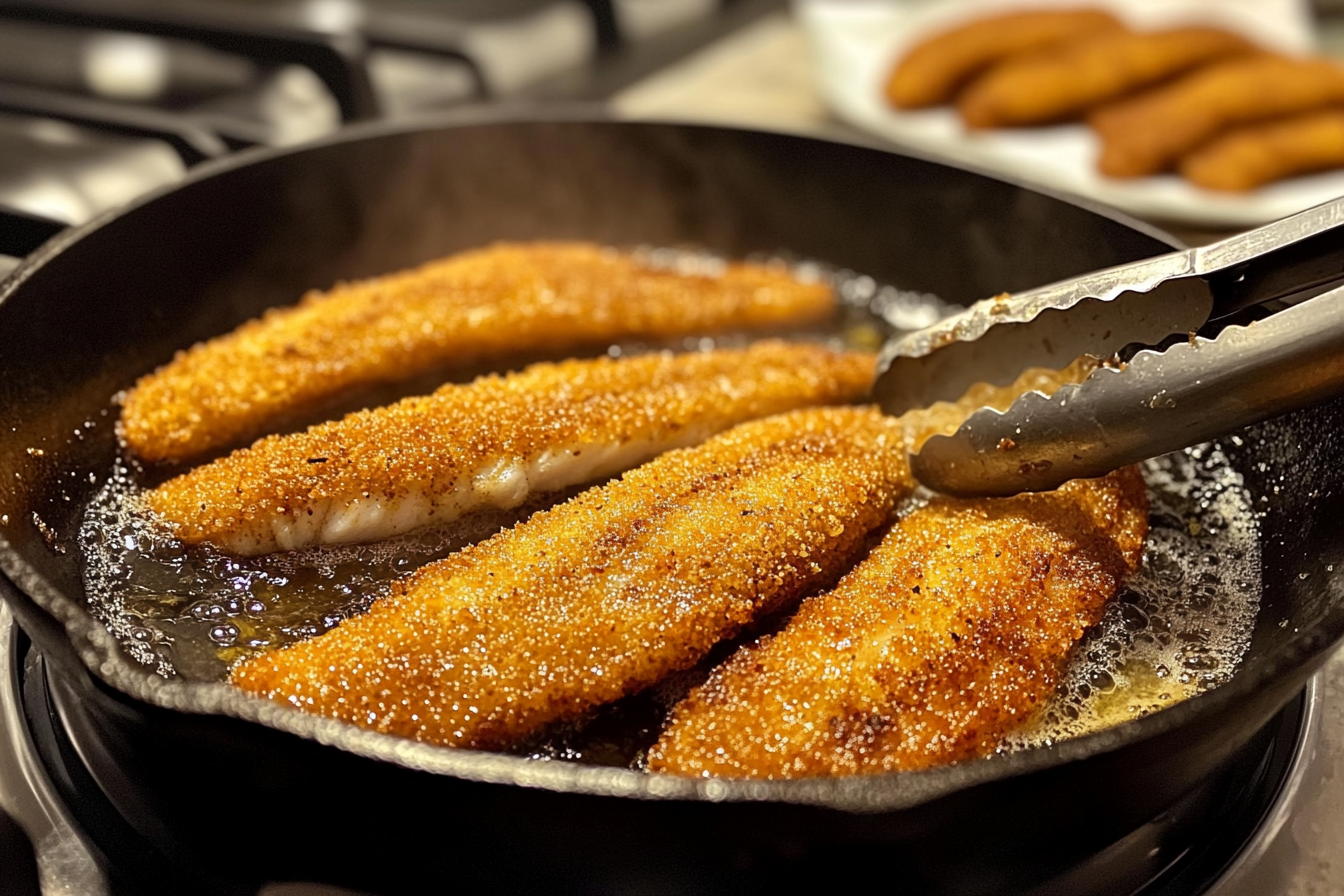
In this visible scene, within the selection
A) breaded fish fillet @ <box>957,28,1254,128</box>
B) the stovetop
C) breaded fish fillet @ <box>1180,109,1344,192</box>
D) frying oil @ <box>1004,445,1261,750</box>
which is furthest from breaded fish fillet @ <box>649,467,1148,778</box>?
breaded fish fillet @ <box>957,28,1254,128</box>

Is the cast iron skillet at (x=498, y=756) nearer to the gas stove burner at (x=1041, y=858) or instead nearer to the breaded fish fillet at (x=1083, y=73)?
the gas stove burner at (x=1041, y=858)

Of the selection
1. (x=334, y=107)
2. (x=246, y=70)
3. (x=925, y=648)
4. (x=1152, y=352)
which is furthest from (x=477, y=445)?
(x=246, y=70)

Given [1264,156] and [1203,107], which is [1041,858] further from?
[1203,107]

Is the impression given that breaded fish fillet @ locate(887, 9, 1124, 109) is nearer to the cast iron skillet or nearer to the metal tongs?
the cast iron skillet

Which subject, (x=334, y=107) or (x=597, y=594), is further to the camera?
(x=334, y=107)

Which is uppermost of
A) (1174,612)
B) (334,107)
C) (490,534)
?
(334,107)

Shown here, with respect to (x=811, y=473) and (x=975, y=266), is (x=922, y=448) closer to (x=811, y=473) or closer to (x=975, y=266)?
(x=811, y=473)
